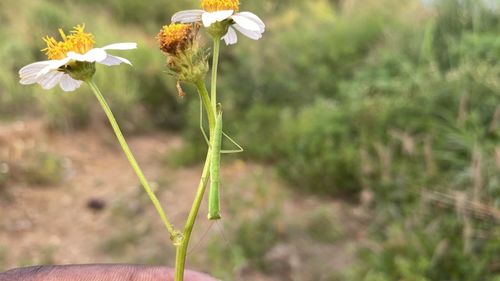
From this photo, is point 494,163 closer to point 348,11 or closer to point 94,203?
point 94,203

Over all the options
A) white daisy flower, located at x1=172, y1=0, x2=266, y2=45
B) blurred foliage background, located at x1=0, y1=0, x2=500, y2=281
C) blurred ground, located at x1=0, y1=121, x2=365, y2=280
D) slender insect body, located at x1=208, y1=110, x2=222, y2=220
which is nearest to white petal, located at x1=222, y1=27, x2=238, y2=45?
white daisy flower, located at x1=172, y1=0, x2=266, y2=45

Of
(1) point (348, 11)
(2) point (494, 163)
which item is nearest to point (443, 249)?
(2) point (494, 163)

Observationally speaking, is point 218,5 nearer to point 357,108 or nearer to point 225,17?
point 225,17

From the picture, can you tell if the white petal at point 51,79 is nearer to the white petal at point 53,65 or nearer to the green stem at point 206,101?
the white petal at point 53,65

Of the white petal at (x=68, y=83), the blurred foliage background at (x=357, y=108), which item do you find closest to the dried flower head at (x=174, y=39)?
the white petal at (x=68, y=83)

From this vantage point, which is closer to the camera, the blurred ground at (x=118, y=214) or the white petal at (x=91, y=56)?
the white petal at (x=91, y=56)

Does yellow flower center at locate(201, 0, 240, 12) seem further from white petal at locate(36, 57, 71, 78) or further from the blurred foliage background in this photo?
the blurred foliage background
